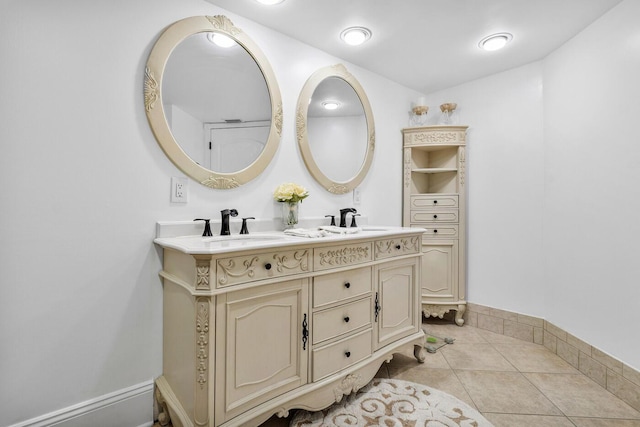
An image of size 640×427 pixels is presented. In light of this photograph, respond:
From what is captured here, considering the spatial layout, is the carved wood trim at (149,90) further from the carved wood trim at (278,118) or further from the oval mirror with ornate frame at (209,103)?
the carved wood trim at (278,118)

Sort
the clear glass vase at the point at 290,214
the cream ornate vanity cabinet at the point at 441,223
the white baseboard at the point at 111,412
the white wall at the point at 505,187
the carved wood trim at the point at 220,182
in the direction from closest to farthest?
the white baseboard at the point at 111,412
the carved wood trim at the point at 220,182
the clear glass vase at the point at 290,214
the white wall at the point at 505,187
the cream ornate vanity cabinet at the point at 441,223

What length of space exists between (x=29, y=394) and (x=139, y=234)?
0.74m

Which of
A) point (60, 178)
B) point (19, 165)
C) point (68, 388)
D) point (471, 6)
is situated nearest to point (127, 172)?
point (60, 178)

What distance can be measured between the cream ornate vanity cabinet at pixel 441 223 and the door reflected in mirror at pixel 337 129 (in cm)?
62

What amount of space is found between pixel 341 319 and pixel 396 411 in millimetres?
548

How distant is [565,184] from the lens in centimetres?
214

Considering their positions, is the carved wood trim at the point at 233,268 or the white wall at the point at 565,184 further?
the white wall at the point at 565,184

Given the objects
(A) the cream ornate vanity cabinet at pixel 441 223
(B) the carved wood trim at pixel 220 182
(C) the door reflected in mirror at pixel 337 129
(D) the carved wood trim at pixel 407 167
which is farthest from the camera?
(D) the carved wood trim at pixel 407 167

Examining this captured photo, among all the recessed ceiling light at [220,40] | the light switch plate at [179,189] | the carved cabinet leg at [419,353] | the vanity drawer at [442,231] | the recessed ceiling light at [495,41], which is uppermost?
the recessed ceiling light at [495,41]

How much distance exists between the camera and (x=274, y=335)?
1283 mm

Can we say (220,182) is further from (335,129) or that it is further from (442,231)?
(442,231)

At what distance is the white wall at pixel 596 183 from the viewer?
64.9 inches

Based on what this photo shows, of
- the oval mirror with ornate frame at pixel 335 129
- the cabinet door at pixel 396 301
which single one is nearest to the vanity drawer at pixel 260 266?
the cabinet door at pixel 396 301

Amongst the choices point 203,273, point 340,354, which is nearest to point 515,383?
point 340,354
